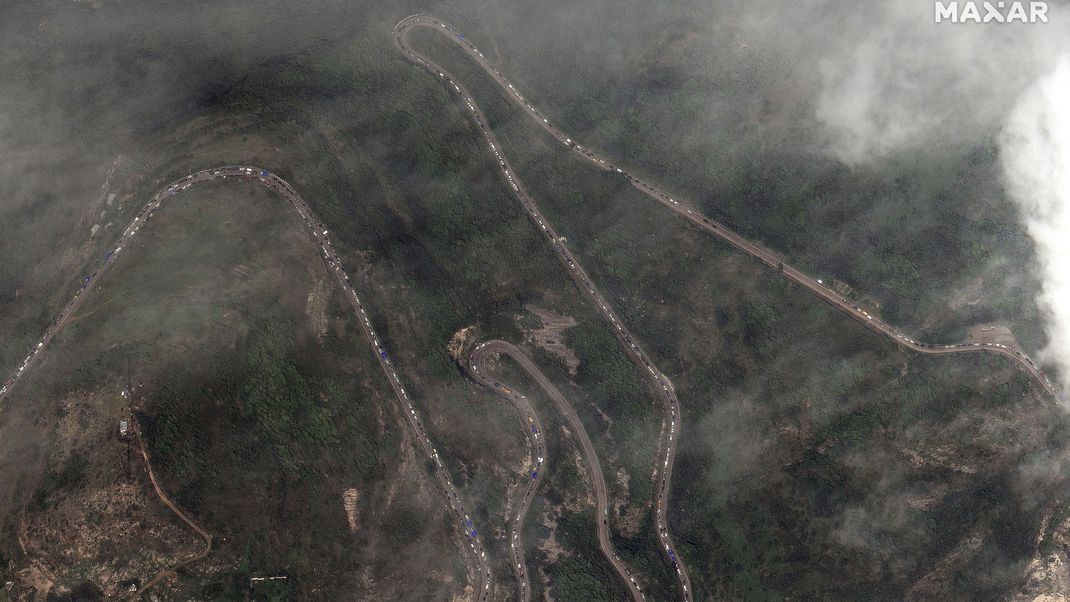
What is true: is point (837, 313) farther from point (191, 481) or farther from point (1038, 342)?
point (191, 481)

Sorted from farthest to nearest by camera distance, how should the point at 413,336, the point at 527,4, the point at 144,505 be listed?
the point at 527,4 → the point at 413,336 → the point at 144,505

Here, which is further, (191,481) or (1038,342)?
(1038,342)

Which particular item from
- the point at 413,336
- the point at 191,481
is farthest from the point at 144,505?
the point at 413,336

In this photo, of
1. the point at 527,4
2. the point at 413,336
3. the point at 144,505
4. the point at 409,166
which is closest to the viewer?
the point at 144,505

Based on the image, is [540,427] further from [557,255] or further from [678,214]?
[678,214]

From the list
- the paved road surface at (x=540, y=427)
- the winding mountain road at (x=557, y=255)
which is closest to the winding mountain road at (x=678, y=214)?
the winding mountain road at (x=557, y=255)

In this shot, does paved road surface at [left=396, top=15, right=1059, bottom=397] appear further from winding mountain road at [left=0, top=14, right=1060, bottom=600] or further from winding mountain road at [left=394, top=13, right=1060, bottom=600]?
winding mountain road at [left=0, top=14, right=1060, bottom=600]

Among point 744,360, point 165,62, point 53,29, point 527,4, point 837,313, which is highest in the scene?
point 527,4
